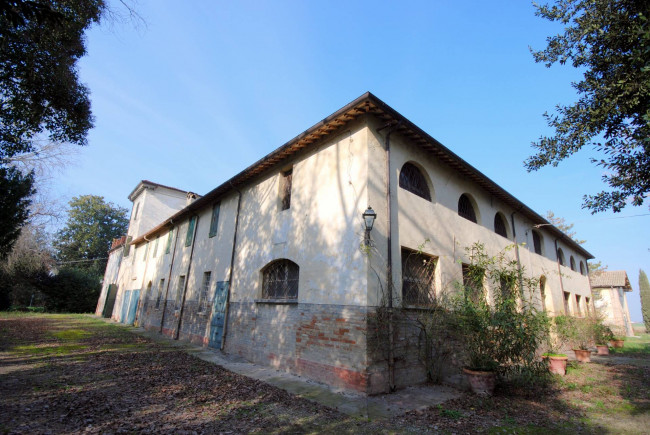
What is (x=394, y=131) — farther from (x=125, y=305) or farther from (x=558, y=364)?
(x=125, y=305)

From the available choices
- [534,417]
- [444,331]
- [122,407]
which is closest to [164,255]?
[122,407]

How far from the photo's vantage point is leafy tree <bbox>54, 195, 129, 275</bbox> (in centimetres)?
3844

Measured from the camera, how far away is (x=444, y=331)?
680 centimetres

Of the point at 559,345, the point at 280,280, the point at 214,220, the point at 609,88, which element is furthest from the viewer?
the point at 214,220

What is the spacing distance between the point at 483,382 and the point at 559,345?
7422 mm

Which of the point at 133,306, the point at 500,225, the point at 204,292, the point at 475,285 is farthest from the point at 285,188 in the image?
the point at 133,306

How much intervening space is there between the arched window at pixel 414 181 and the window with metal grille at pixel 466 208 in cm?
209

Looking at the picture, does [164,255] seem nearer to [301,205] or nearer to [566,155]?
[301,205]

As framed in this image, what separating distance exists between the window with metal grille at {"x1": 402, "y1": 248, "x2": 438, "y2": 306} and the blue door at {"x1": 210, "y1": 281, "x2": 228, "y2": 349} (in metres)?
6.04

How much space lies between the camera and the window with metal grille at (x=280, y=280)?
8031 mm

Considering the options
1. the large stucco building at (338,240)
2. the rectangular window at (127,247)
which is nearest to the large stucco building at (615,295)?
the large stucco building at (338,240)

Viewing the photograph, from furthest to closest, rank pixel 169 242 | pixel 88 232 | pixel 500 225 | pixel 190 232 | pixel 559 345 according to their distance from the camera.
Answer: pixel 88 232, pixel 169 242, pixel 190 232, pixel 500 225, pixel 559 345

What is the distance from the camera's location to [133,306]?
19.9 meters

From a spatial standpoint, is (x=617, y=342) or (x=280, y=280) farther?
(x=617, y=342)
